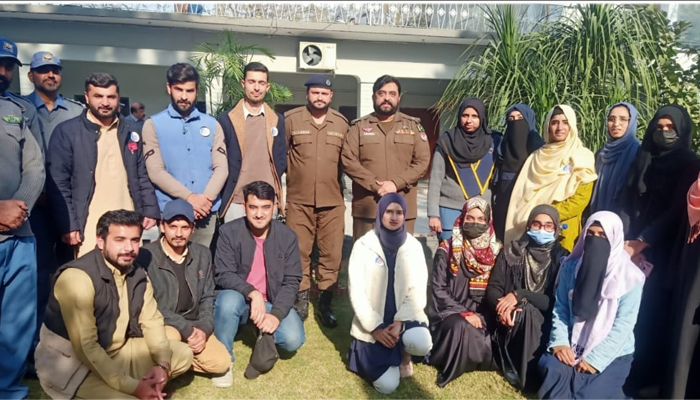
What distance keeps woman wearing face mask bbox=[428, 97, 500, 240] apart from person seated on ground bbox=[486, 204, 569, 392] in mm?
804

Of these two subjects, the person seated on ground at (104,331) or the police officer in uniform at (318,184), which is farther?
the police officer in uniform at (318,184)

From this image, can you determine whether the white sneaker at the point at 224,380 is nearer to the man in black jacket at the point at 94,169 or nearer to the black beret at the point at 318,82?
the man in black jacket at the point at 94,169

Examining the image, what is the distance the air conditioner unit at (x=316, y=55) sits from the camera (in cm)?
963

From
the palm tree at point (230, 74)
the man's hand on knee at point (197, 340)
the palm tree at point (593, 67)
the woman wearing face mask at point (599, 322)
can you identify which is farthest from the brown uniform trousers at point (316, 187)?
the palm tree at point (593, 67)

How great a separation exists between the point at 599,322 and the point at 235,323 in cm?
223

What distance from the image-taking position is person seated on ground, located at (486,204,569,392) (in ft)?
11.3

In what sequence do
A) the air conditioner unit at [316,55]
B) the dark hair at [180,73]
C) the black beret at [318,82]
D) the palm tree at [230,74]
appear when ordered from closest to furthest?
1. the dark hair at [180,73]
2. the black beret at [318,82]
3. the palm tree at [230,74]
4. the air conditioner unit at [316,55]

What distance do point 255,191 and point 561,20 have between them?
16.1 ft

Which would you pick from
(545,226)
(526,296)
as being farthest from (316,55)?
(526,296)

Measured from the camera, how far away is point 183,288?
136 inches

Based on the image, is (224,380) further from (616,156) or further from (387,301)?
(616,156)

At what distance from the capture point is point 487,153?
445 cm

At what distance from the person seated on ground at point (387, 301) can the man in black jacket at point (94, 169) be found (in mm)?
1500

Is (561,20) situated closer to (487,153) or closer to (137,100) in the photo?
(487,153)
